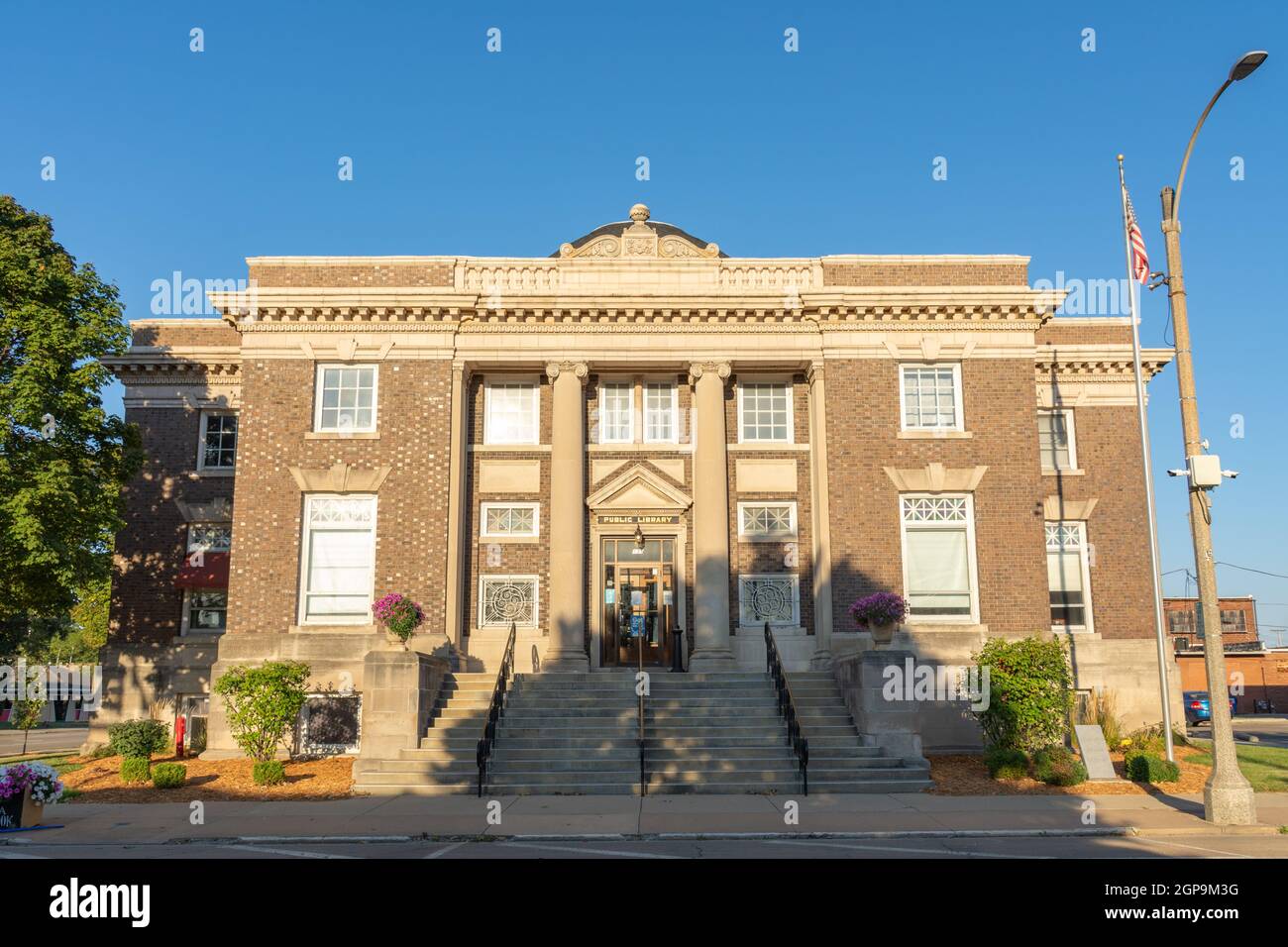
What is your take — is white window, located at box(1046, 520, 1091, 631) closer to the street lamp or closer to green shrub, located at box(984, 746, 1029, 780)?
green shrub, located at box(984, 746, 1029, 780)

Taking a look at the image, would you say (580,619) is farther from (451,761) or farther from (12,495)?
(12,495)

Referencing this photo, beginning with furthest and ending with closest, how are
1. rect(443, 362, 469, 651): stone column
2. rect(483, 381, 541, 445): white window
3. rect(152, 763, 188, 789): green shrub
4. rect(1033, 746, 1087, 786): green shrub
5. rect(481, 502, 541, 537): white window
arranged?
rect(483, 381, 541, 445): white window, rect(481, 502, 541, 537): white window, rect(443, 362, 469, 651): stone column, rect(152, 763, 188, 789): green shrub, rect(1033, 746, 1087, 786): green shrub

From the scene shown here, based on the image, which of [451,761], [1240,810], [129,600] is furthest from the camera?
[129,600]

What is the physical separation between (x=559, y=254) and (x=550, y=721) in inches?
448

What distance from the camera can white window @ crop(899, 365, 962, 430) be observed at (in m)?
23.3

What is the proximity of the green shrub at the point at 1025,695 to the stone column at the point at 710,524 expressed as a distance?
5.47 m

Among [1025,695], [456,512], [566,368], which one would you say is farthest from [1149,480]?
[456,512]

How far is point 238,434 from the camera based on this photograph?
23.1m

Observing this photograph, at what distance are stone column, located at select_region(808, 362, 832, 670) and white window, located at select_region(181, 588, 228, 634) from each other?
Answer: 48.9 feet

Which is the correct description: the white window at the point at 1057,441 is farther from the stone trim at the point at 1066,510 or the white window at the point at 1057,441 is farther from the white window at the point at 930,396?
the white window at the point at 930,396

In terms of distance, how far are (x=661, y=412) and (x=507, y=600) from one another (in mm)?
5843

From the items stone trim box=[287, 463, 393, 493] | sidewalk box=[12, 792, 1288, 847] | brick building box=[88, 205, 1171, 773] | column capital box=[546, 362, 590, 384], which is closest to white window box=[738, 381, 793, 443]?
brick building box=[88, 205, 1171, 773]

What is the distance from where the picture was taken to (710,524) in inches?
899

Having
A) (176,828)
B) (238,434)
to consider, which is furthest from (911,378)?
(176,828)
